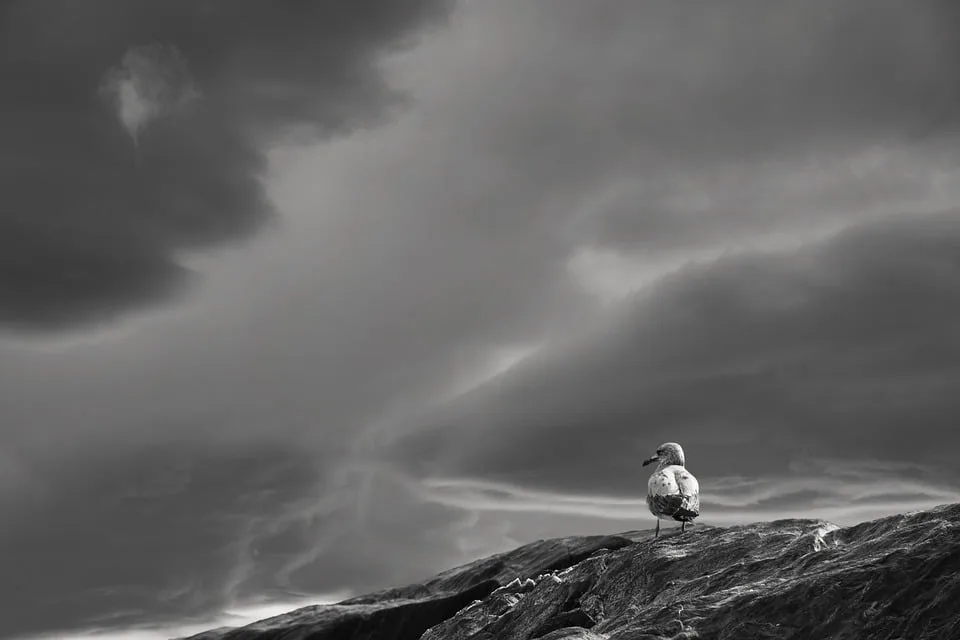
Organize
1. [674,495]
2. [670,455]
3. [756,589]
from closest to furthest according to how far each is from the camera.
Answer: [756,589] → [674,495] → [670,455]

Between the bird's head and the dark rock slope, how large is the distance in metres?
6.28

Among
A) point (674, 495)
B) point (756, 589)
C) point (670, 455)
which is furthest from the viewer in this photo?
point (670, 455)

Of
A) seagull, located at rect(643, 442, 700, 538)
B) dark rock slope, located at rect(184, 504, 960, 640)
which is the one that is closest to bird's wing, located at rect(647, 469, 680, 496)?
seagull, located at rect(643, 442, 700, 538)

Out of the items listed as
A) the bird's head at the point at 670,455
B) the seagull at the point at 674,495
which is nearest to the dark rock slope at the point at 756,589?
the seagull at the point at 674,495

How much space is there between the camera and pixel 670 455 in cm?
3872

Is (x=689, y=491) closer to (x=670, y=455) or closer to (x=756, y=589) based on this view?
(x=670, y=455)

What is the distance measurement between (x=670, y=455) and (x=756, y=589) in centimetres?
1670

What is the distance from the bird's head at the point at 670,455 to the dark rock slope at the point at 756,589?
628 cm

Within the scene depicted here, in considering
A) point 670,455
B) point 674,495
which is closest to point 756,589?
point 674,495

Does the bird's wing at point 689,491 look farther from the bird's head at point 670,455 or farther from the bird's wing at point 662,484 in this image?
the bird's head at point 670,455

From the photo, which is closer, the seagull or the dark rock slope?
the dark rock slope

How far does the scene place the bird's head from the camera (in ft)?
126

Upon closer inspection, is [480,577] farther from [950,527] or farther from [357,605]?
[950,527]

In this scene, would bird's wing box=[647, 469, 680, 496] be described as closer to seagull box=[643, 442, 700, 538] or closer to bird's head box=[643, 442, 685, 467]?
seagull box=[643, 442, 700, 538]
